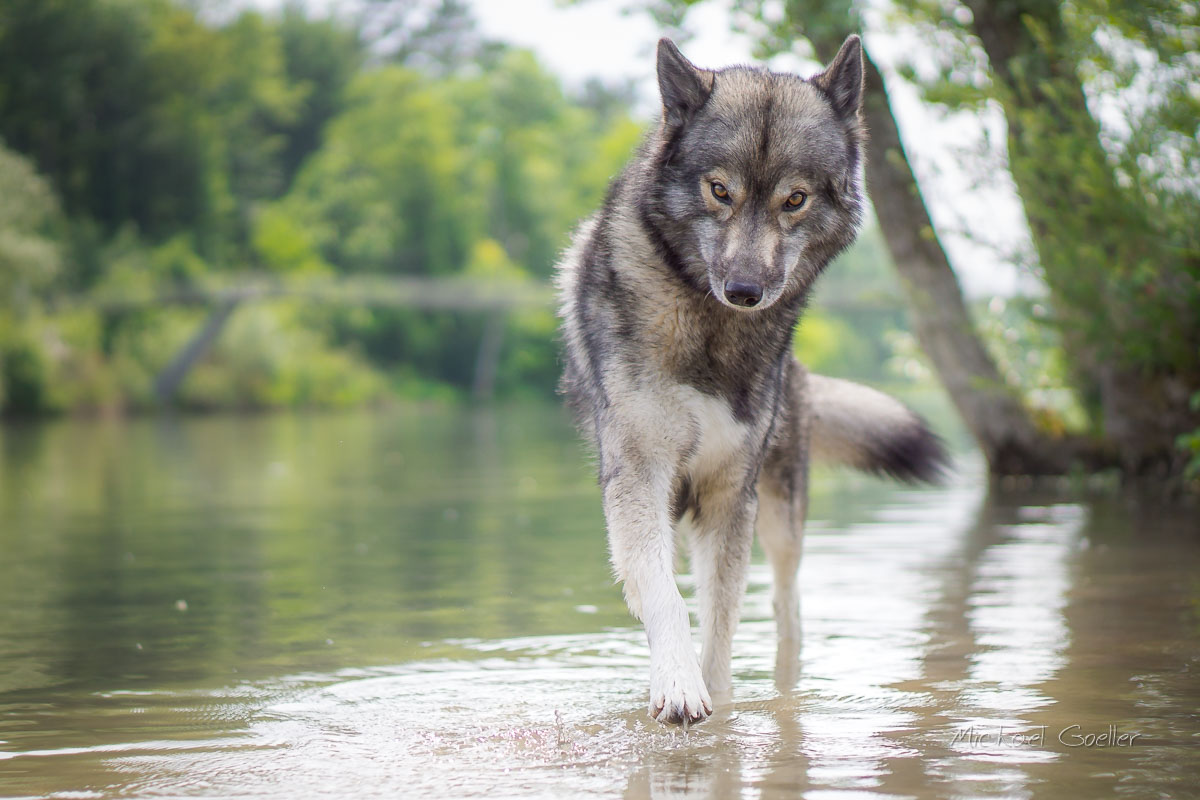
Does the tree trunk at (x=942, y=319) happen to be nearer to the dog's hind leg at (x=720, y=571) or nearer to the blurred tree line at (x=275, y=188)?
the dog's hind leg at (x=720, y=571)

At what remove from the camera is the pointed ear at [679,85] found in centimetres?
427

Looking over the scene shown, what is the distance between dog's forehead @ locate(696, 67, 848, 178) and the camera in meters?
4.09

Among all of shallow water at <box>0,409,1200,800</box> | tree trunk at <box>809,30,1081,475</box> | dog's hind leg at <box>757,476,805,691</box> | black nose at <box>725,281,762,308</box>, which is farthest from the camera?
tree trunk at <box>809,30,1081,475</box>

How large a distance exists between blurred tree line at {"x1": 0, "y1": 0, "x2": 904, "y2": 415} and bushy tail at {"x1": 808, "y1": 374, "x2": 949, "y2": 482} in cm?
2837

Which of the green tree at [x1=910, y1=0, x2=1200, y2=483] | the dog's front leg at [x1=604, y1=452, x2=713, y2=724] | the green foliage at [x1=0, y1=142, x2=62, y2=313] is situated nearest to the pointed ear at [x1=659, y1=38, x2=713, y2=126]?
the dog's front leg at [x1=604, y1=452, x2=713, y2=724]

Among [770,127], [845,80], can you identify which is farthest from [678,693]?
[845,80]

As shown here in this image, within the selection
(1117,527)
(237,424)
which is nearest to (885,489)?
(1117,527)

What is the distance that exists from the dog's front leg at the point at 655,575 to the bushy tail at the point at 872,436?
2.06 m

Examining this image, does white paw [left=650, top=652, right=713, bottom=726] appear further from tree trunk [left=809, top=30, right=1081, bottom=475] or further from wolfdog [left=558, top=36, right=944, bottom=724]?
tree trunk [left=809, top=30, right=1081, bottom=475]

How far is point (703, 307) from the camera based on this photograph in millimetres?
4336

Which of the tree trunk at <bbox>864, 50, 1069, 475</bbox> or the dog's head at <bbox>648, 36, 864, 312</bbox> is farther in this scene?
the tree trunk at <bbox>864, 50, 1069, 475</bbox>

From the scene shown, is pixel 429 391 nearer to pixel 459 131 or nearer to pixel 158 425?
pixel 459 131

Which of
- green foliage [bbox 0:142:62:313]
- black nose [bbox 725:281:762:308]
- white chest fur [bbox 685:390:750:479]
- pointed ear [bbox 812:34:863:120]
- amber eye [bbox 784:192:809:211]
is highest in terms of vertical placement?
green foliage [bbox 0:142:62:313]

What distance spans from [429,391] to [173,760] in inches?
2086
